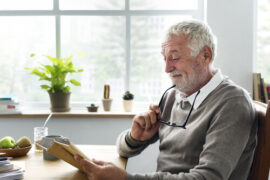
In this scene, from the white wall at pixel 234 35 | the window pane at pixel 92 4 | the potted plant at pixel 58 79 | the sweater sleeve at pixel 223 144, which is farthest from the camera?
the window pane at pixel 92 4

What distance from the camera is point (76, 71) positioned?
9.45 feet

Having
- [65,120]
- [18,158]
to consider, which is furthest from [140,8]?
[18,158]

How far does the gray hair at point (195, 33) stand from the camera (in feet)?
4.54

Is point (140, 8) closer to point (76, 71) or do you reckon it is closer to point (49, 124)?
point (76, 71)

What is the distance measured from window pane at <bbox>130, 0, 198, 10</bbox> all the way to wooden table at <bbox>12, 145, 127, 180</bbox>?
171 centimetres

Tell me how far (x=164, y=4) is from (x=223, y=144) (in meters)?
2.13

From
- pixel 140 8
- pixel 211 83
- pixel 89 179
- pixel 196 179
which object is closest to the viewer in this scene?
pixel 196 179

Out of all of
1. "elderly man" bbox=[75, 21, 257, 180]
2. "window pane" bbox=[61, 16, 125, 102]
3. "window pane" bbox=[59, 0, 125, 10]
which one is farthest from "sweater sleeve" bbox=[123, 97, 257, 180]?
"window pane" bbox=[59, 0, 125, 10]

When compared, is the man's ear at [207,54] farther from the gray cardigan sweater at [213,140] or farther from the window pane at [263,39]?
the window pane at [263,39]

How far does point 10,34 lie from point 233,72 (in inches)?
84.7

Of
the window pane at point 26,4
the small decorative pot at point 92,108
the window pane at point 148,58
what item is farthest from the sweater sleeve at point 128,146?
the window pane at point 26,4

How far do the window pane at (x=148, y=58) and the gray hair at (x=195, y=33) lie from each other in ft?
5.34

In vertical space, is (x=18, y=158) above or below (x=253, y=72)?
below

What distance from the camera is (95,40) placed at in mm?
3084
